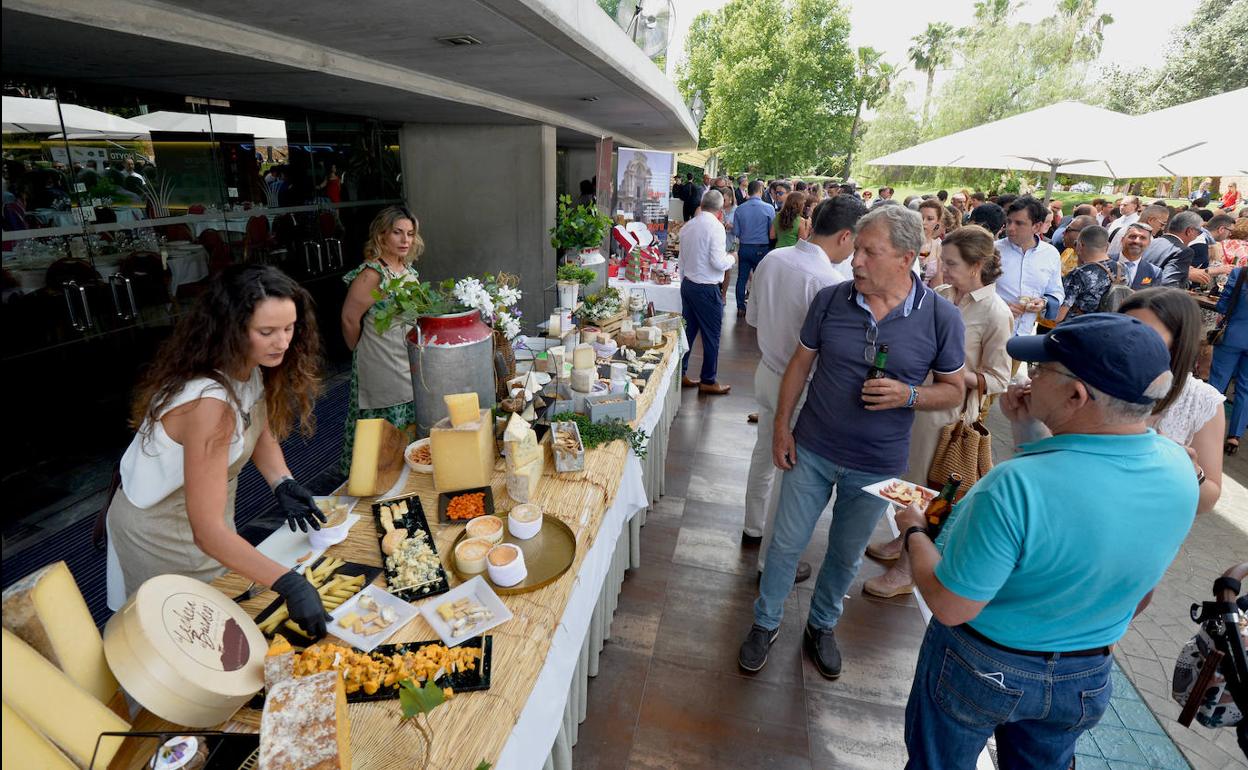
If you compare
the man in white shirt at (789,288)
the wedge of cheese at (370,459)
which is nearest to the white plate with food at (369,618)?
the wedge of cheese at (370,459)

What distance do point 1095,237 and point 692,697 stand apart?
441 centimetres

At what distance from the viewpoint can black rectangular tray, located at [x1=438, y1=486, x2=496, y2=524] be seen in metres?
2.26

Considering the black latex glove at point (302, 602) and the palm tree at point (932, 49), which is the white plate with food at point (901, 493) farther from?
the palm tree at point (932, 49)

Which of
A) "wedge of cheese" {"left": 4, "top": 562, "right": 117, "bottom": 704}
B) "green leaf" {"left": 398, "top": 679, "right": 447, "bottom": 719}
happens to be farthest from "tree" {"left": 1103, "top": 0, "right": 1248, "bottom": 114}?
"wedge of cheese" {"left": 4, "top": 562, "right": 117, "bottom": 704}

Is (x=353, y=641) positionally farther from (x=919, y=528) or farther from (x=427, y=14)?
(x=427, y=14)

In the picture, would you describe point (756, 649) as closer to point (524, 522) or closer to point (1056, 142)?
point (524, 522)

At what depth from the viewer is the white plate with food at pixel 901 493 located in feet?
7.18

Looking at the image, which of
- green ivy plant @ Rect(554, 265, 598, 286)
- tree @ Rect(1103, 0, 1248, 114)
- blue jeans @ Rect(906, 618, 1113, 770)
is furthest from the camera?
tree @ Rect(1103, 0, 1248, 114)

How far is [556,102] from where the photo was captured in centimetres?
582

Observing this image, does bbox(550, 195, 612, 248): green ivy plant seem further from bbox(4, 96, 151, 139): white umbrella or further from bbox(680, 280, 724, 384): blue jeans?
bbox(4, 96, 151, 139): white umbrella

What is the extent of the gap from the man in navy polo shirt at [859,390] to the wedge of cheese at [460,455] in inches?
50.7

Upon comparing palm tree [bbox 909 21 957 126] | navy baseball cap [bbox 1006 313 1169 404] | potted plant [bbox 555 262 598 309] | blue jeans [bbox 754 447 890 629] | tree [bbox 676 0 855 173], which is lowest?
blue jeans [bbox 754 447 890 629]

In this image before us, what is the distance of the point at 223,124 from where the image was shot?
18.5ft

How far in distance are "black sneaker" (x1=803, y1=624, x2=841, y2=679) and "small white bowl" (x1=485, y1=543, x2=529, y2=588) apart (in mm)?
1713
